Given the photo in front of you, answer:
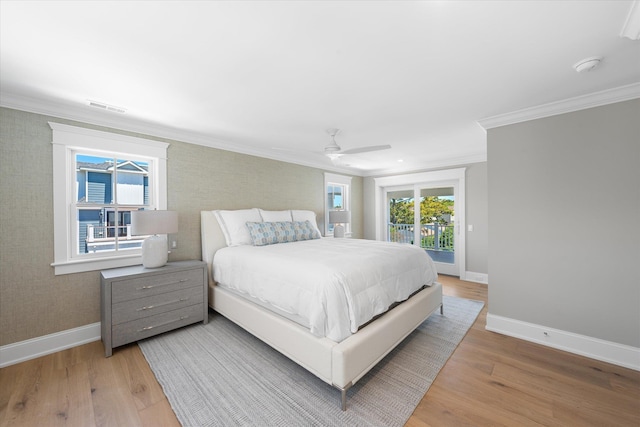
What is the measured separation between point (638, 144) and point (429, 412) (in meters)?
2.76

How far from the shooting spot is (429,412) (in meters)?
1.67

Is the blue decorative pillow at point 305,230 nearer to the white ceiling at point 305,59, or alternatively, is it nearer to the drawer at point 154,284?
the drawer at point 154,284

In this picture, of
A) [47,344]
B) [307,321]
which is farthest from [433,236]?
[47,344]

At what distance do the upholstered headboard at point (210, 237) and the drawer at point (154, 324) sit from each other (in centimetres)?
49

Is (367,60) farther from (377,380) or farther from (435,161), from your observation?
(435,161)

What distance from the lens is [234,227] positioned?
11.1 ft

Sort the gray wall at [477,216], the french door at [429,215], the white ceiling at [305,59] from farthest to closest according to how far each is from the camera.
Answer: the french door at [429,215], the gray wall at [477,216], the white ceiling at [305,59]

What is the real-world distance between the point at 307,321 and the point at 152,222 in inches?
75.3

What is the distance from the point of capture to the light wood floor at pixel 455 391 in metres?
1.61

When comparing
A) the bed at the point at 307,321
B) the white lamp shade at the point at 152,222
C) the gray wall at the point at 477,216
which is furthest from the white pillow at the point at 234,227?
the gray wall at the point at 477,216

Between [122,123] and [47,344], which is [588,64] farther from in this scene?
[47,344]

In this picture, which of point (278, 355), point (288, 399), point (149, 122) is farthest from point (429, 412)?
A: point (149, 122)

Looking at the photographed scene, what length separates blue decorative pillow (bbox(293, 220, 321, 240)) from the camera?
12.5ft

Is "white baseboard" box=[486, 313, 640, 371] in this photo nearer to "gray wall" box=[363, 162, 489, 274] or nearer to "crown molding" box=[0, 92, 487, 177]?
"gray wall" box=[363, 162, 489, 274]
